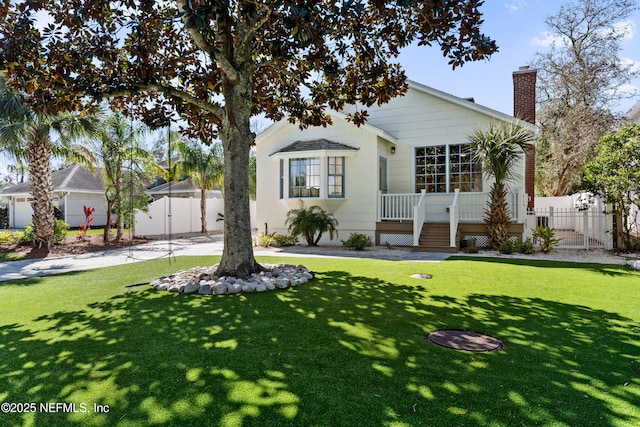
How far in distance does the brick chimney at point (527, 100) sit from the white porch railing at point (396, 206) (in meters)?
5.12

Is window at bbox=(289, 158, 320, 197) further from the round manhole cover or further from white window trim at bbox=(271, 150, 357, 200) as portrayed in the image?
the round manhole cover

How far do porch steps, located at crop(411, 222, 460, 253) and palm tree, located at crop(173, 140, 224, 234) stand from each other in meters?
13.5

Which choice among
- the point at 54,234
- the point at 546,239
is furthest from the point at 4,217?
the point at 546,239

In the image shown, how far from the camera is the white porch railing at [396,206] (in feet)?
46.4

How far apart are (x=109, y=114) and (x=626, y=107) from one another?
26931 mm

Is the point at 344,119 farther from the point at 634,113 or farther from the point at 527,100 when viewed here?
the point at 634,113

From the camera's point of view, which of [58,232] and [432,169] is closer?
[58,232]

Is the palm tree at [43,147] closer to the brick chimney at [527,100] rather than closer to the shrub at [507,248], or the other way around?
the shrub at [507,248]

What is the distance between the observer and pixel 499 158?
1156 cm

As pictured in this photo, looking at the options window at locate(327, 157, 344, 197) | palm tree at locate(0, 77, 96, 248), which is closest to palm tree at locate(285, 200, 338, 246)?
window at locate(327, 157, 344, 197)

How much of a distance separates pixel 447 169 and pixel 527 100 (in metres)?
4.65

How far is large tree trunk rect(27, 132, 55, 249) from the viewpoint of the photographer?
43.3 ft

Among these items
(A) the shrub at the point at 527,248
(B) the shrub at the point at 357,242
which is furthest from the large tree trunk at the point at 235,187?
(A) the shrub at the point at 527,248

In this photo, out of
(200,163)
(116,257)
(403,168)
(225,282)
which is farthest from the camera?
(200,163)
